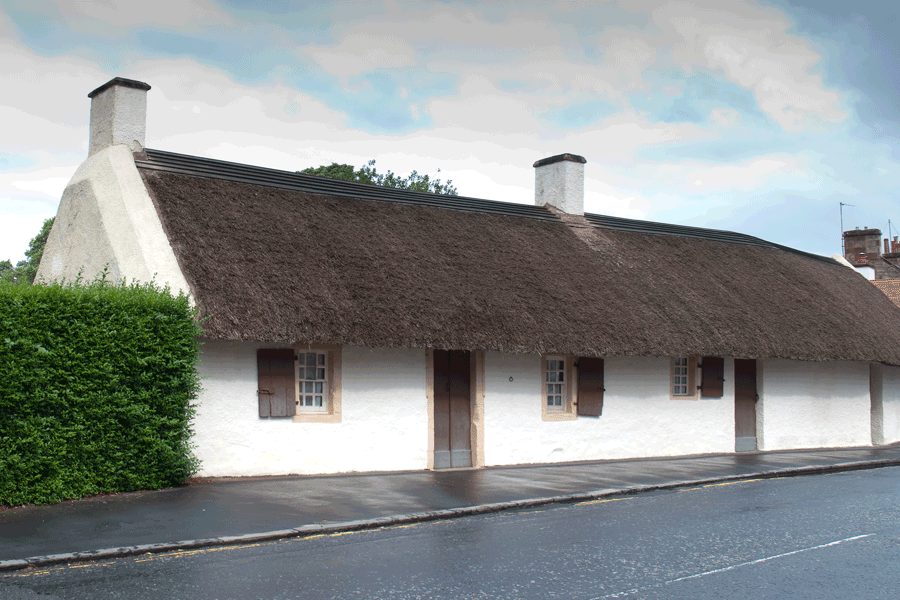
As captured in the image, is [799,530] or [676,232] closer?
[799,530]

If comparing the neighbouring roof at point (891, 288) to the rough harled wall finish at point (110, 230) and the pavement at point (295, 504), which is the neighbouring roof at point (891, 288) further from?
the rough harled wall finish at point (110, 230)

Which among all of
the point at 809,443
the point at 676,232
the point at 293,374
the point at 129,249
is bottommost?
the point at 809,443

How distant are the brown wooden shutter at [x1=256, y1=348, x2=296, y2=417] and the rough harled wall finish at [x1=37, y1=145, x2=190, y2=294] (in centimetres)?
166

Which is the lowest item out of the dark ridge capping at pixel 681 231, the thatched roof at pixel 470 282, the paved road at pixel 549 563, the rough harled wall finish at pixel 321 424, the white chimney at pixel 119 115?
the paved road at pixel 549 563

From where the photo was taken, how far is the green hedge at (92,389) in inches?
373

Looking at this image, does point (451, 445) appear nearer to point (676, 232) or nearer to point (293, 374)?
point (293, 374)

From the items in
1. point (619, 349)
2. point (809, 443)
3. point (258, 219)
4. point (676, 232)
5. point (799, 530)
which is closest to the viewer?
point (799, 530)

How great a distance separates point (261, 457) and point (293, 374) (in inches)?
53.1

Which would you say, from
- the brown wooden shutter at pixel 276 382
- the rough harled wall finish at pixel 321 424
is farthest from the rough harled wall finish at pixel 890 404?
the brown wooden shutter at pixel 276 382

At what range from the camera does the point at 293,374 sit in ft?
43.1

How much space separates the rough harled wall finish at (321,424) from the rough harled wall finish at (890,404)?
15.4 m

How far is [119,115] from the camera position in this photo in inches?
575

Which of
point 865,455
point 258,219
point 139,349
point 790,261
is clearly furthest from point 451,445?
point 790,261

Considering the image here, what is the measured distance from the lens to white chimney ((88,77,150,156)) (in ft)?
47.9
